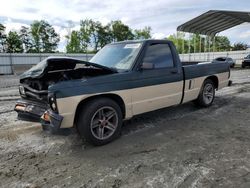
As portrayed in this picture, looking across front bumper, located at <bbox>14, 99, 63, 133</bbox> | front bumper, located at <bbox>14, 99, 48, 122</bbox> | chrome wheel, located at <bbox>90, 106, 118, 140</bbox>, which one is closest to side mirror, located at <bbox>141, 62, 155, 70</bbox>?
chrome wheel, located at <bbox>90, 106, 118, 140</bbox>

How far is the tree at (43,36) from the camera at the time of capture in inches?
2033

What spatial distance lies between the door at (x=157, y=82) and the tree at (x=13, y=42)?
49401 mm

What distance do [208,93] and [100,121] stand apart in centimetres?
382

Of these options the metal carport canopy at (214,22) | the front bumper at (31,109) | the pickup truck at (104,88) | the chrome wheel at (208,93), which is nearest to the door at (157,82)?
the pickup truck at (104,88)

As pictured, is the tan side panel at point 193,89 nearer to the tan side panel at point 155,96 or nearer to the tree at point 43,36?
the tan side panel at point 155,96

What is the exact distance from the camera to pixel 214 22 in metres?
26.8

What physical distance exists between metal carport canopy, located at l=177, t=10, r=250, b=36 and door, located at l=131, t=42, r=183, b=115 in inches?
798

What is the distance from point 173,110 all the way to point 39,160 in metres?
3.85

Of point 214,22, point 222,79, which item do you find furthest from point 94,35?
point 222,79

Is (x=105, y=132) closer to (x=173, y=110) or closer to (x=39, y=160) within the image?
(x=39, y=160)

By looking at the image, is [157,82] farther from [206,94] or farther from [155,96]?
[206,94]

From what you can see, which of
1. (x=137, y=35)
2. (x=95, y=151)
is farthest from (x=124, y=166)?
(x=137, y=35)

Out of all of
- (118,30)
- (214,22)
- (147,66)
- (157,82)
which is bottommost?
(157,82)

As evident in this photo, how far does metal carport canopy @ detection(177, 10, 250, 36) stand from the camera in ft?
77.4
